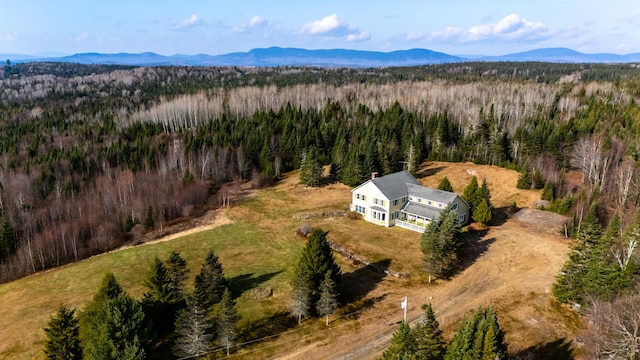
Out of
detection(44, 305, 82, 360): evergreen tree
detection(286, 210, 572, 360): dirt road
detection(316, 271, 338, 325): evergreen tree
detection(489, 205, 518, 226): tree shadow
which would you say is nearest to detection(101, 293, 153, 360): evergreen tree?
detection(44, 305, 82, 360): evergreen tree

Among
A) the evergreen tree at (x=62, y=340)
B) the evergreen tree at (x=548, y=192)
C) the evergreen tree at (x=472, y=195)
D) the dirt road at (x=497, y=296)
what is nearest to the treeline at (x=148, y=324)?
the evergreen tree at (x=62, y=340)

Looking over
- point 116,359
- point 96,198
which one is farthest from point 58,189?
point 116,359

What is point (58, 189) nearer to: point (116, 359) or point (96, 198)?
point (96, 198)

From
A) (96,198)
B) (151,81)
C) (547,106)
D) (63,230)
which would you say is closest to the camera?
(63,230)

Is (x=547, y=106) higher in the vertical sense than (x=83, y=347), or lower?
higher

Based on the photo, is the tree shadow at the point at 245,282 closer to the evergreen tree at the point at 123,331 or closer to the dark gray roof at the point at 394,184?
the evergreen tree at the point at 123,331

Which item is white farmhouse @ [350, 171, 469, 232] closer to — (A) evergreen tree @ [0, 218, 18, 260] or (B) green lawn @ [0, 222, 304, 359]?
(B) green lawn @ [0, 222, 304, 359]

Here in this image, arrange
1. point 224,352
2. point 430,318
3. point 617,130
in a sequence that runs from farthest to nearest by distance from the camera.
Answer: point 617,130 < point 224,352 < point 430,318
